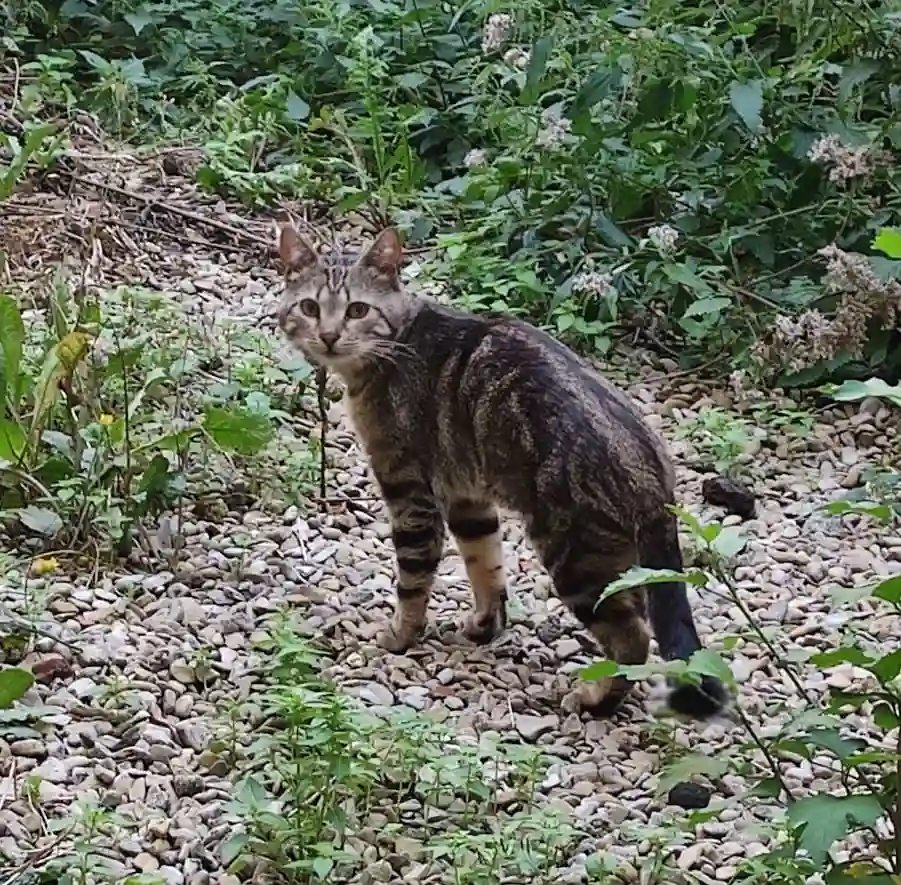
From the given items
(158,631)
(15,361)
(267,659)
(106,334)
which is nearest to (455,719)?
(267,659)

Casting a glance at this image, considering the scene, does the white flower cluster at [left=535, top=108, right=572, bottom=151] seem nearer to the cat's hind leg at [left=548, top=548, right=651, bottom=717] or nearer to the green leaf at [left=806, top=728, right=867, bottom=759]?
the cat's hind leg at [left=548, top=548, right=651, bottom=717]

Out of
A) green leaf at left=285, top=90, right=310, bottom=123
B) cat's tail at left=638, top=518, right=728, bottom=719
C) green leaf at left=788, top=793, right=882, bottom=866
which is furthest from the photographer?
green leaf at left=285, top=90, right=310, bottom=123

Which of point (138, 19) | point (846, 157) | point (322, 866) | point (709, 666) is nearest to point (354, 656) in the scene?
point (322, 866)

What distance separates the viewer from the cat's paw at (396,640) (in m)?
3.97

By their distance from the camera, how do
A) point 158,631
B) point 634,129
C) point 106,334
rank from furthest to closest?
point 634,129 < point 106,334 < point 158,631

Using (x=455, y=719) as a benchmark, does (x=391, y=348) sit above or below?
above

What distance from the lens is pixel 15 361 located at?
13.9 feet

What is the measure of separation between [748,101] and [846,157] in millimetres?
416

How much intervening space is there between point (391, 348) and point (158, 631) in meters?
0.88

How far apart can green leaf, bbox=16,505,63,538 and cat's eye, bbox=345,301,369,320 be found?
0.89m

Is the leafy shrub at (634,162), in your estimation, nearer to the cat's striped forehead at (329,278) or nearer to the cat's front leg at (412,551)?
the cat's striped forehead at (329,278)

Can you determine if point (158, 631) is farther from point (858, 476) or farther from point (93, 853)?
point (858, 476)

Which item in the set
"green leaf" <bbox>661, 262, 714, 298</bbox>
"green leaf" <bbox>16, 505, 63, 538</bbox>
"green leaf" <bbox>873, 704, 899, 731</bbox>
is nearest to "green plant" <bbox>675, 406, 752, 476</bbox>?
"green leaf" <bbox>661, 262, 714, 298</bbox>

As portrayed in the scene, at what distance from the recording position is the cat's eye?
407cm
